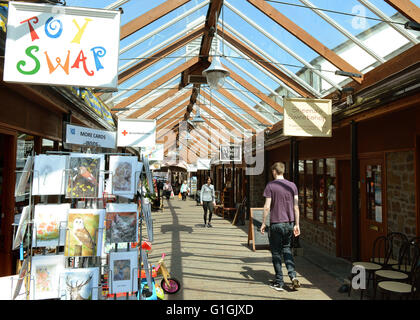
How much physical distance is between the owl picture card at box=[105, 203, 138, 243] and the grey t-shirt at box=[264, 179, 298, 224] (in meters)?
2.32

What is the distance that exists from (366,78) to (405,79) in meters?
1.50

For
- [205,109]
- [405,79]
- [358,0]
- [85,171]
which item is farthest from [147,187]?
[205,109]

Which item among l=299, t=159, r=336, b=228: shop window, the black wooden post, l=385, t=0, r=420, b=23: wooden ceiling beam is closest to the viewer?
l=385, t=0, r=420, b=23: wooden ceiling beam

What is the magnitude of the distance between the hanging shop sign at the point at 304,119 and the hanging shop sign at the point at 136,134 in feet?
12.1

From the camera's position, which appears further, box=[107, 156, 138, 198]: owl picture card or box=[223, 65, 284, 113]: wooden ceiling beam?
box=[223, 65, 284, 113]: wooden ceiling beam

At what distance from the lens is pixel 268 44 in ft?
22.1

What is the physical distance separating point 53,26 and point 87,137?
1.50m

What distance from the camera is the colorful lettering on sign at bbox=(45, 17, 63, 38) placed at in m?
3.14

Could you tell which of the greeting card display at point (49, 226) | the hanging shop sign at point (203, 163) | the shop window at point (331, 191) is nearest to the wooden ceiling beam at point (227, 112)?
the shop window at point (331, 191)

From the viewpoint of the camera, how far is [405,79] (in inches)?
157

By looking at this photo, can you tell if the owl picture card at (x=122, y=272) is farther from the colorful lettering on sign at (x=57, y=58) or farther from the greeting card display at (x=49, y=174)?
the colorful lettering on sign at (x=57, y=58)

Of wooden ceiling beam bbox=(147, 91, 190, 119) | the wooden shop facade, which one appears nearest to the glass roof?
the wooden shop facade

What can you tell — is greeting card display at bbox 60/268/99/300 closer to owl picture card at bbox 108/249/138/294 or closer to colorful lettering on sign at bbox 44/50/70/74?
owl picture card at bbox 108/249/138/294
